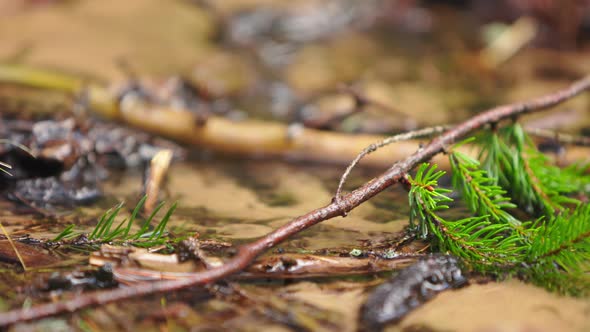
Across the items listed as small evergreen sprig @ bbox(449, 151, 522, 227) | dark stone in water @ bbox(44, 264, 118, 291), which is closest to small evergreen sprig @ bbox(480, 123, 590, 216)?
small evergreen sprig @ bbox(449, 151, 522, 227)

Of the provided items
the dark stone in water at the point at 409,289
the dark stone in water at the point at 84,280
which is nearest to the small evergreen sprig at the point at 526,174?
the dark stone in water at the point at 409,289

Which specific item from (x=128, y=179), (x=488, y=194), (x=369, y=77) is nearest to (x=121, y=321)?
(x=488, y=194)

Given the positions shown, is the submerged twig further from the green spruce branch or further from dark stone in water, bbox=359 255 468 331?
dark stone in water, bbox=359 255 468 331

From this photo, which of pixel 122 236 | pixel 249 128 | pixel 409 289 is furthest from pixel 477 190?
pixel 249 128

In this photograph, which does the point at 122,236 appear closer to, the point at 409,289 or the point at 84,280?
the point at 84,280

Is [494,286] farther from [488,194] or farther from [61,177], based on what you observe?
[61,177]
